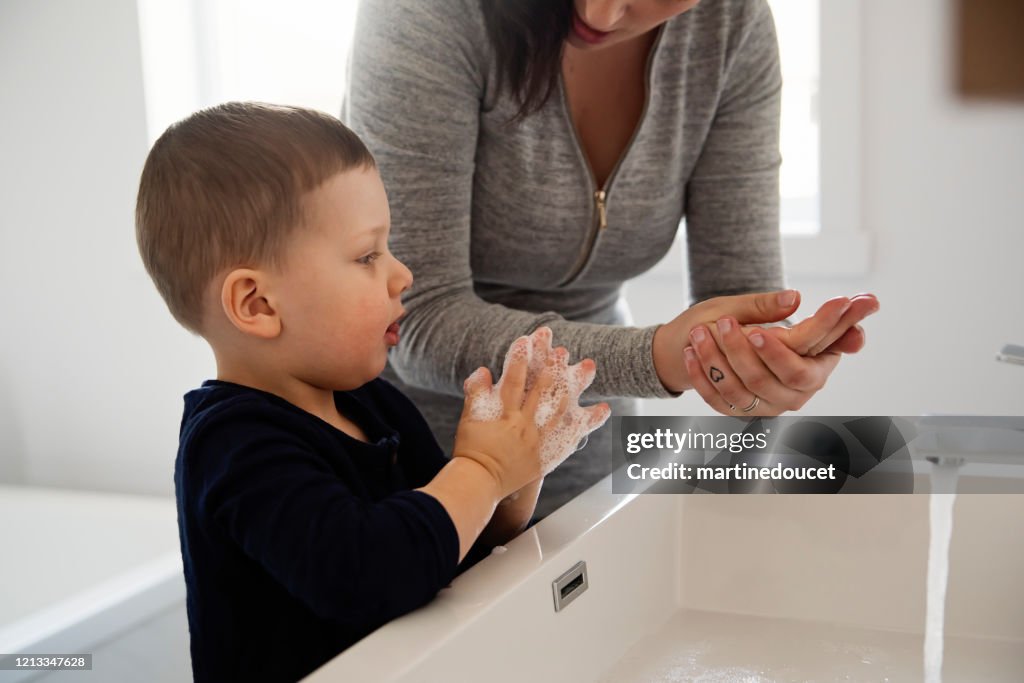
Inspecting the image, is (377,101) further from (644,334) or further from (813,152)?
(813,152)

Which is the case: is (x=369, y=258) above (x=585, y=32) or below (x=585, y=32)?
below

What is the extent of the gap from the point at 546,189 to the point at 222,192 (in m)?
0.40

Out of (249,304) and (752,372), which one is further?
(752,372)

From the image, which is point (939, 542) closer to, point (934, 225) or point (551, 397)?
point (551, 397)

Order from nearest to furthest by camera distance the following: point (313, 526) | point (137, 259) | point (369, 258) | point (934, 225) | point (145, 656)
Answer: point (313, 526), point (369, 258), point (145, 656), point (934, 225), point (137, 259)

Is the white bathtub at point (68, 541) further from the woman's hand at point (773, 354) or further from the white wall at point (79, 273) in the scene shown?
the woman's hand at point (773, 354)

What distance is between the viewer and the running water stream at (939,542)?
913 millimetres

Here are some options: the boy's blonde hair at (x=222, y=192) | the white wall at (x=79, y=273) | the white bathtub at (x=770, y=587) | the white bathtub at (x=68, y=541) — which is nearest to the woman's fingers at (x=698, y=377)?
the white bathtub at (x=770, y=587)

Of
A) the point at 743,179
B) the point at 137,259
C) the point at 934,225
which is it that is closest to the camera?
the point at 743,179

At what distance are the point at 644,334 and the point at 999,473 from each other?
0.34 metres

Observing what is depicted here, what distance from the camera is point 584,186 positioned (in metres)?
1.01

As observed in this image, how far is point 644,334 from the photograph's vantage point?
0.89 metres

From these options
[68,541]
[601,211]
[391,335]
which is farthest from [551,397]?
[68,541]

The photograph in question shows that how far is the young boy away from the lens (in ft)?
2.04
